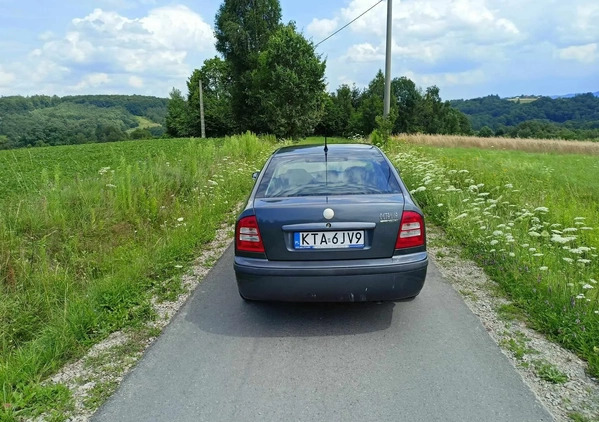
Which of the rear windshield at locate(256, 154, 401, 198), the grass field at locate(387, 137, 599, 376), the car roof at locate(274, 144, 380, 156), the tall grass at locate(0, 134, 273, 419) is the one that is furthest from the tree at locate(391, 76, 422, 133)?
the rear windshield at locate(256, 154, 401, 198)

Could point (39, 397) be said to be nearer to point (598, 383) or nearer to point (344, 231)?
point (344, 231)

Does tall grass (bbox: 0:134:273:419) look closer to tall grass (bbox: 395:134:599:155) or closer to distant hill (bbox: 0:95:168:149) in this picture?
tall grass (bbox: 395:134:599:155)

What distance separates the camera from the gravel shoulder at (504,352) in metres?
2.65

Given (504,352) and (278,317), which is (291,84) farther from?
(504,352)

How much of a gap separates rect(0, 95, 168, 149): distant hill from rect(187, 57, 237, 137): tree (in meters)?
10.3

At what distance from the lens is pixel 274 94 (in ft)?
108

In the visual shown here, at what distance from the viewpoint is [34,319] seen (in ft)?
13.4

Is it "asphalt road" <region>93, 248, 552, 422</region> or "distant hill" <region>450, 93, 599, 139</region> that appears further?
"distant hill" <region>450, 93, 599, 139</region>

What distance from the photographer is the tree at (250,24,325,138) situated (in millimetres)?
31891

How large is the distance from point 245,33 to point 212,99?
18.6 meters

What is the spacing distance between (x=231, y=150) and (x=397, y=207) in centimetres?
1340

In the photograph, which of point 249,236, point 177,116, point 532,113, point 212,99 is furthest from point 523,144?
point 532,113

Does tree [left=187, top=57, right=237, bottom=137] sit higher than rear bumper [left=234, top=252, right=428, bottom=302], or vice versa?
tree [left=187, top=57, right=237, bottom=137]

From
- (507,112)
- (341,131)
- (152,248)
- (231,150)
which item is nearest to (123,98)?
(341,131)
